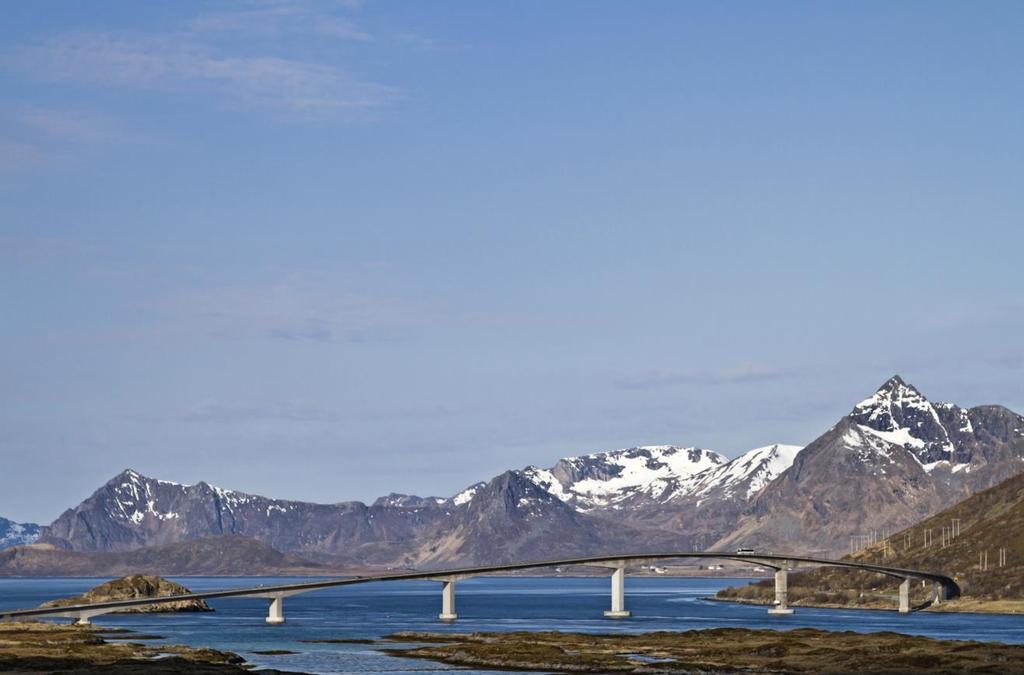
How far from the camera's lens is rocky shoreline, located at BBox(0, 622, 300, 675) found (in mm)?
146250

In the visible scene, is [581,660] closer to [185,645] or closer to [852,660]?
[852,660]

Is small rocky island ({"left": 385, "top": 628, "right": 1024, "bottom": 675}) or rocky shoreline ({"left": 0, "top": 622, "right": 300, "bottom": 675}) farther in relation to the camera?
small rocky island ({"left": 385, "top": 628, "right": 1024, "bottom": 675})

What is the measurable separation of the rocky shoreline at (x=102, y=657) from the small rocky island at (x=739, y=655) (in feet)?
80.5

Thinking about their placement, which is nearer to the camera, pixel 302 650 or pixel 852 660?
pixel 852 660

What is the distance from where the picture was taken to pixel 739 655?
171625mm

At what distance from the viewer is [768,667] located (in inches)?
6211

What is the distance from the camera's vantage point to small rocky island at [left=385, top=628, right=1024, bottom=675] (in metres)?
156

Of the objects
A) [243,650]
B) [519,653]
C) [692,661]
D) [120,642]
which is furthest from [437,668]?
[120,642]

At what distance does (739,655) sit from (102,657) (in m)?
64.1

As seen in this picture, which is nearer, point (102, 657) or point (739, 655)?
point (102, 657)

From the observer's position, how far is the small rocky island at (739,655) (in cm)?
15612

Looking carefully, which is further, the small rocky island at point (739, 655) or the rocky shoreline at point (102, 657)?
the small rocky island at point (739, 655)

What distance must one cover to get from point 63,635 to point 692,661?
7723cm

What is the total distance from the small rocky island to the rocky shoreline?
80.5ft
